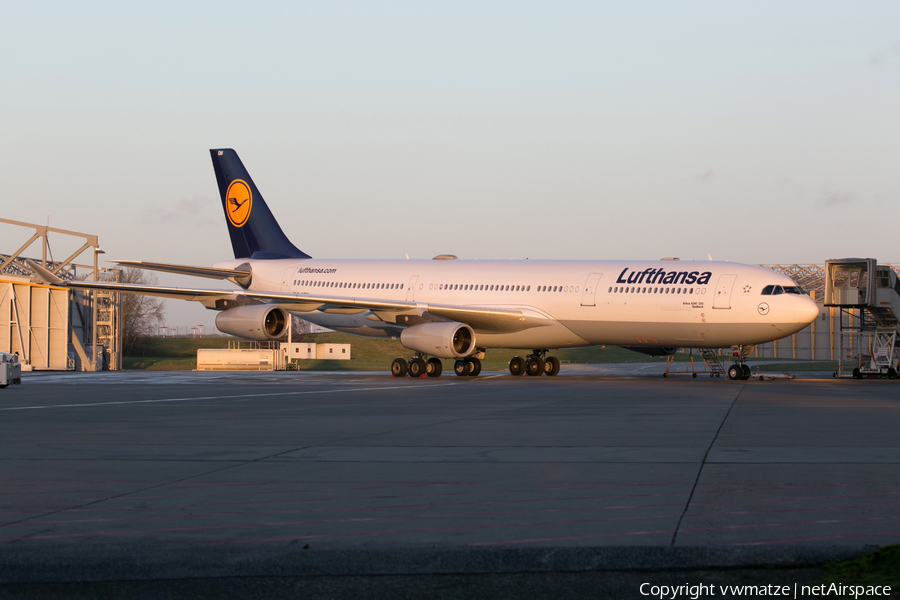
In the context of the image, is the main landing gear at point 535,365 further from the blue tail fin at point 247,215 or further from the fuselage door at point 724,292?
the blue tail fin at point 247,215

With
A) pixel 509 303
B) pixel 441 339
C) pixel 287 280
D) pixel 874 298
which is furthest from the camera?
pixel 287 280

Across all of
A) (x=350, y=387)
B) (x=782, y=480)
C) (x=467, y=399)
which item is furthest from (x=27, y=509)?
(x=350, y=387)

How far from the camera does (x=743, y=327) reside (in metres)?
27.1

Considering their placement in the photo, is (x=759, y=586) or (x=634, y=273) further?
(x=634, y=273)

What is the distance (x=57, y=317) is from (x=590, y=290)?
30.1 m

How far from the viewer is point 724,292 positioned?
27.1 m

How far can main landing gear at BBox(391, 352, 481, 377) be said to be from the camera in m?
A: 31.3

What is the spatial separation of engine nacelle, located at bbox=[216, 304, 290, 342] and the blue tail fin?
24.2 ft

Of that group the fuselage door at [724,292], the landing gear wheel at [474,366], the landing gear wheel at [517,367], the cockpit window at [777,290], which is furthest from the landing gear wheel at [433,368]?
the cockpit window at [777,290]

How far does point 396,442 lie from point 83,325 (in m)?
45.0

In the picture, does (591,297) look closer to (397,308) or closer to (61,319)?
(397,308)

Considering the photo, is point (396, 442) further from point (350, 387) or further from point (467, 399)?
point (350, 387)

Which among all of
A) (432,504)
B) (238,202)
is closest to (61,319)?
(238,202)

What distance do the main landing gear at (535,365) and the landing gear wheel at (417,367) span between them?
11.2 feet
